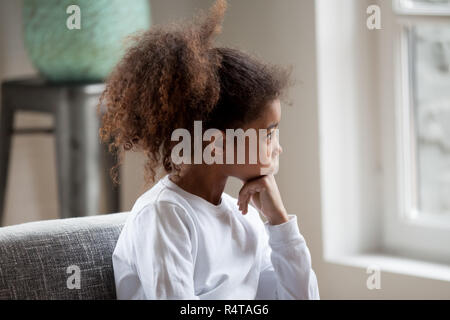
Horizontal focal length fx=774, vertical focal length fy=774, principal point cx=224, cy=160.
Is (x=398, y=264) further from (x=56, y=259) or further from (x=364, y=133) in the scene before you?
(x=56, y=259)

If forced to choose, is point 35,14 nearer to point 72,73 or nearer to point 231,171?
point 72,73

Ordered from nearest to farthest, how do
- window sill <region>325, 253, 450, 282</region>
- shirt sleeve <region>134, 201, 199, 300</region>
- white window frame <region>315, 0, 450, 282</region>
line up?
shirt sleeve <region>134, 201, 199, 300</region>
window sill <region>325, 253, 450, 282</region>
white window frame <region>315, 0, 450, 282</region>

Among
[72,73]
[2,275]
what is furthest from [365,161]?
[2,275]

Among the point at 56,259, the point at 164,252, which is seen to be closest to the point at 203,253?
the point at 164,252

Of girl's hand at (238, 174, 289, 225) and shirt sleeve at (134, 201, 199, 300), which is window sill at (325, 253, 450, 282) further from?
shirt sleeve at (134, 201, 199, 300)

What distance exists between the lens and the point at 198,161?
1209mm

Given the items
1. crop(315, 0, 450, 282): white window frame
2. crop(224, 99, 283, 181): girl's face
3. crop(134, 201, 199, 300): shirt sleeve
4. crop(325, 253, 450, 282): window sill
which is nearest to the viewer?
crop(134, 201, 199, 300): shirt sleeve

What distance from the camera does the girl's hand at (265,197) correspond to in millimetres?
1225

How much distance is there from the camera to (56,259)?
1.19m

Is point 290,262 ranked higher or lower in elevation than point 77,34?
lower

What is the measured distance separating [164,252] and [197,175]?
170mm

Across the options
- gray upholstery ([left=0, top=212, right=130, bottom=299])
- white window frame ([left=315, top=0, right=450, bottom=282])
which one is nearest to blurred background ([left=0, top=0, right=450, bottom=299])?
white window frame ([left=315, top=0, right=450, bottom=282])

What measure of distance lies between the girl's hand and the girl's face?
0.04ft

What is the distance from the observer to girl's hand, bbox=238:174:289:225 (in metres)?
1.22
